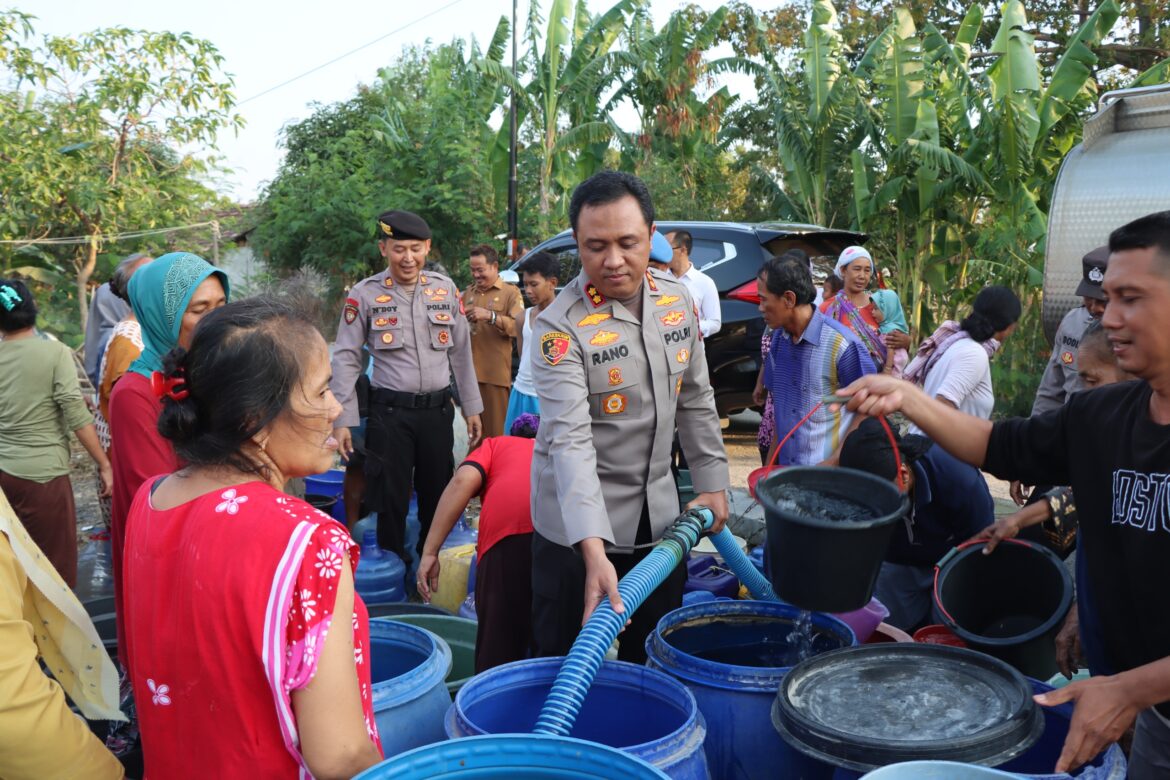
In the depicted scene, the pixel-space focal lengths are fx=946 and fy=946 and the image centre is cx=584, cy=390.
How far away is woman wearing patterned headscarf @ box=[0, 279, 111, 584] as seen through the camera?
457 centimetres

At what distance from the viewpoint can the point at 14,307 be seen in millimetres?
4480

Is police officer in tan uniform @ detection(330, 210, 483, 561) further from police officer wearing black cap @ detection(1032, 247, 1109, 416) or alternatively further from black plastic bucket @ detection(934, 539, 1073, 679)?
police officer wearing black cap @ detection(1032, 247, 1109, 416)

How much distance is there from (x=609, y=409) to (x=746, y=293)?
5735mm

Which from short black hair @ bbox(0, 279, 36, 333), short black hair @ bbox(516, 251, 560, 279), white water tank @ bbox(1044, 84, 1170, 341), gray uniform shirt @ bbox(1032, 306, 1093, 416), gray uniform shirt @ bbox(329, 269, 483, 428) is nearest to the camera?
gray uniform shirt @ bbox(1032, 306, 1093, 416)

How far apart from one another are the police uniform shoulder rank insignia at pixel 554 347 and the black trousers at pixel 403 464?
2549 mm

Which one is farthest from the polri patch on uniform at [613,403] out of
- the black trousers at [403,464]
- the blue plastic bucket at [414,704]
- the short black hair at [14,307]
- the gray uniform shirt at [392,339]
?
the short black hair at [14,307]

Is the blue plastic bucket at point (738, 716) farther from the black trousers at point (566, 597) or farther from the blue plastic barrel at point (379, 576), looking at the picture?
the blue plastic barrel at point (379, 576)

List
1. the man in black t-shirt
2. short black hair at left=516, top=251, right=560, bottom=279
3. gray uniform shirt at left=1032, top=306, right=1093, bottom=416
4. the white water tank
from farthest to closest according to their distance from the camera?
short black hair at left=516, top=251, right=560, bottom=279, the white water tank, gray uniform shirt at left=1032, top=306, right=1093, bottom=416, the man in black t-shirt

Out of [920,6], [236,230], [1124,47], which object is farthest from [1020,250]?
[236,230]

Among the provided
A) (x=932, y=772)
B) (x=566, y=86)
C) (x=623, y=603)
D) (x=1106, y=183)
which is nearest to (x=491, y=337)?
(x=1106, y=183)

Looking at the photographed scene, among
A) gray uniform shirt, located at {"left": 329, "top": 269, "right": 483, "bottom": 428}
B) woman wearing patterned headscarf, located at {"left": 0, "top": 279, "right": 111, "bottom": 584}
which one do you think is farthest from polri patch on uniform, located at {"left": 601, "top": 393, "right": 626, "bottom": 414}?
woman wearing patterned headscarf, located at {"left": 0, "top": 279, "right": 111, "bottom": 584}

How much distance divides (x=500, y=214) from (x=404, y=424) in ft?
47.8

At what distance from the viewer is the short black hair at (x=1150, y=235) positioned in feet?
6.23

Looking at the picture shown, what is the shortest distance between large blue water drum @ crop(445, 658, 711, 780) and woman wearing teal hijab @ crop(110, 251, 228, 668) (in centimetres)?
102
